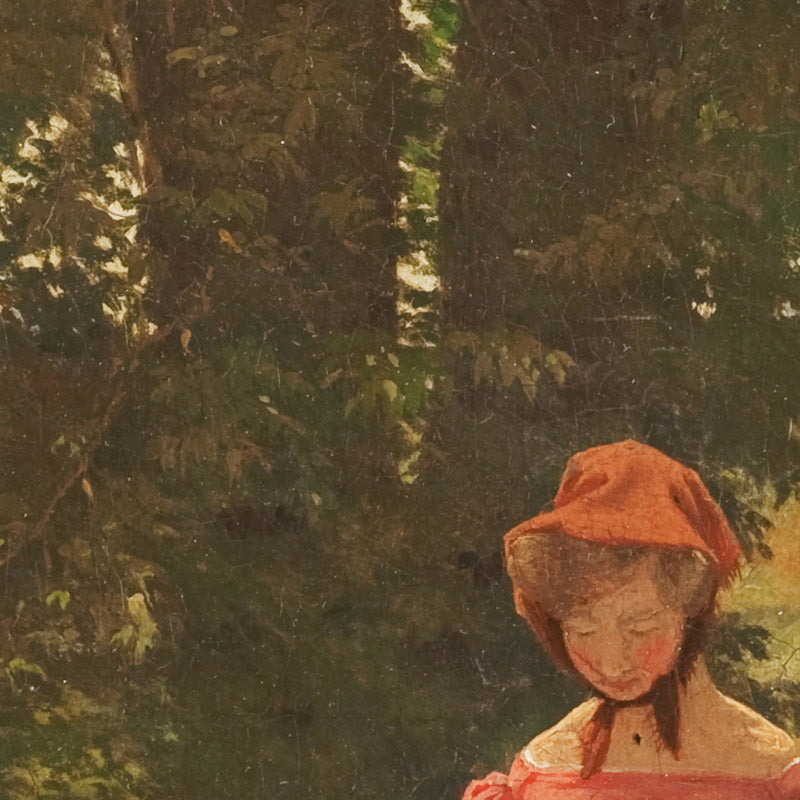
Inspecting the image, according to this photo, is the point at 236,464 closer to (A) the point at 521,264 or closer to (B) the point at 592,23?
→ (A) the point at 521,264

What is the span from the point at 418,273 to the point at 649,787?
3.72ft

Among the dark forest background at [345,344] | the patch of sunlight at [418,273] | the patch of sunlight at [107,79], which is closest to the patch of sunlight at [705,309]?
the dark forest background at [345,344]

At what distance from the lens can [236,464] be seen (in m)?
3.09

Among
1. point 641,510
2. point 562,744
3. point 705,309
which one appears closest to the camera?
point 641,510

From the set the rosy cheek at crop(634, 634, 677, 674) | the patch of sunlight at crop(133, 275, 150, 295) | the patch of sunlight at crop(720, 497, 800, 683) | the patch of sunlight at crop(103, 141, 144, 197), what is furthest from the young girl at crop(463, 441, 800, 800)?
the patch of sunlight at crop(103, 141, 144, 197)

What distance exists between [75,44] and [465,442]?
1.19m

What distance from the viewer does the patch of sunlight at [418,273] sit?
10.1 feet

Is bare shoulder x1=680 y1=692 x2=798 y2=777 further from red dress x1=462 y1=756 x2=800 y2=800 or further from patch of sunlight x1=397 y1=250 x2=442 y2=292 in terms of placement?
patch of sunlight x1=397 y1=250 x2=442 y2=292

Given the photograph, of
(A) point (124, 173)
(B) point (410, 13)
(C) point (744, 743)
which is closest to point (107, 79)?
(A) point (124, 173)

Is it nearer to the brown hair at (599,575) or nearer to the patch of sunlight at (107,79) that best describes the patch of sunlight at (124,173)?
the patch of sunlight at (107,79)

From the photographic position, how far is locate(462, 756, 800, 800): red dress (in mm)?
2717

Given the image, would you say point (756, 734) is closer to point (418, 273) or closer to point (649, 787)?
point (649, 787)

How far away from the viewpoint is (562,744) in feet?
9.39

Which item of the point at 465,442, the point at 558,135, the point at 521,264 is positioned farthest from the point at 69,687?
the point at 558,135
